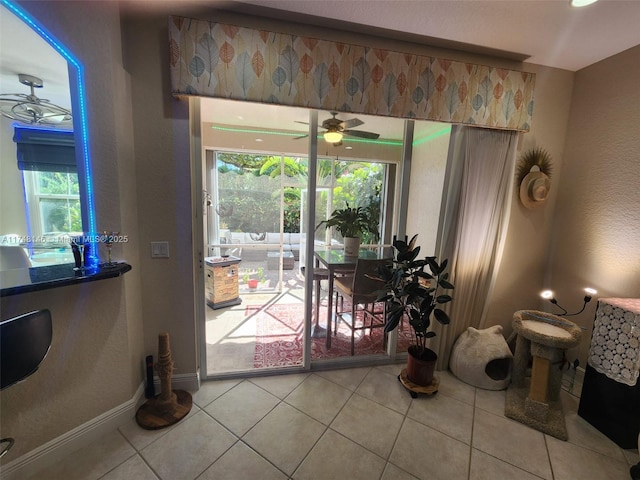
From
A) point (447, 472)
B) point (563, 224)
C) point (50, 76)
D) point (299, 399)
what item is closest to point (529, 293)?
point (563, 224)

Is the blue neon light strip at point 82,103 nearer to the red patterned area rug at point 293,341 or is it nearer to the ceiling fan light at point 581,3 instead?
the red patterned area rug at point 293,341

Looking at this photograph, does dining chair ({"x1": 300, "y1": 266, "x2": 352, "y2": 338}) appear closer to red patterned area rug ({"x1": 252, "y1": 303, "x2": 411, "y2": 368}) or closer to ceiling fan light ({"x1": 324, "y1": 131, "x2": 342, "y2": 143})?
red patterned area rug ({"x1": 252, "y1": 303, "x2": 411, "y2": 368})

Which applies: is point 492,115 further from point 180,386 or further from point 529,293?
point 180,386

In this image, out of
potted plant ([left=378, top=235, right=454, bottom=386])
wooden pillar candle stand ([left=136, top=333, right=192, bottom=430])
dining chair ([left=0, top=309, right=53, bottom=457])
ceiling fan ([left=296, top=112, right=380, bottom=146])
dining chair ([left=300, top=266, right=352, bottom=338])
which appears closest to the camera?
dining chair ([left=0, top=309, right=53, bottom=457])

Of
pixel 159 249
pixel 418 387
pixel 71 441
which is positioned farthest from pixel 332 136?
pixel 71 441

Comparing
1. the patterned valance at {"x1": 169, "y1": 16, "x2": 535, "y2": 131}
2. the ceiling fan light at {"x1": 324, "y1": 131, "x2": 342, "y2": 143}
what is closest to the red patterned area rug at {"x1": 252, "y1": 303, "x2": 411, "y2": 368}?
the ceiling fan light at {"x1": 324, "y1": 131, "x2": 342, "y2": 143}

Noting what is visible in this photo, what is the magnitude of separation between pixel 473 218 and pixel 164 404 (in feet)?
9.12

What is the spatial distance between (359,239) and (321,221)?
45cm

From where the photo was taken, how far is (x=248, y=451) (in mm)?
1541

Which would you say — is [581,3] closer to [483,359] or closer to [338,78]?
[338,78]

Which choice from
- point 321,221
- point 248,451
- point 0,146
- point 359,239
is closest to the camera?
point 0,146

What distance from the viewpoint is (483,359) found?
7.09ft

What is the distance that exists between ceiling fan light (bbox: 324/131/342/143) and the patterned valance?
45cm

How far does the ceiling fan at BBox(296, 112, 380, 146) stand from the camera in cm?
225
